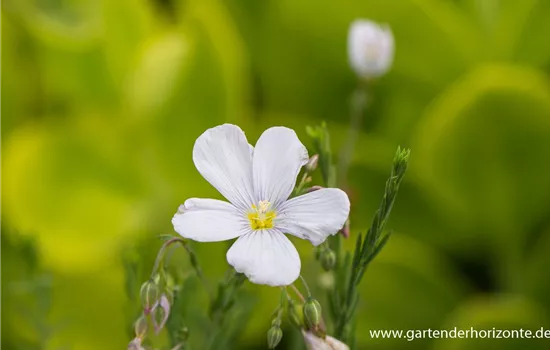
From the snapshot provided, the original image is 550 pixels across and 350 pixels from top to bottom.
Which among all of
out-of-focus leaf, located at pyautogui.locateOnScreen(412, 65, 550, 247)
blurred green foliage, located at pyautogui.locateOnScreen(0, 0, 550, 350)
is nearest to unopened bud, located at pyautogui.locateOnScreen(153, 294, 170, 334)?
blurred green foliage, located at pyautogui.locateOnScreen(0, 0, 550, 350)

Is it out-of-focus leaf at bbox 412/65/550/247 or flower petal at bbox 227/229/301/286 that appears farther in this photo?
out-of-focus leaf at bbox 412/65/550/247

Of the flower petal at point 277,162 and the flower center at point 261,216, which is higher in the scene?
the flower petal at point 277,162

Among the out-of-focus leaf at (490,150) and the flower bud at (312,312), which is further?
the out-of-focus leaf at (490,150)

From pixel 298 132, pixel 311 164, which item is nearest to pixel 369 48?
pixel 298 132

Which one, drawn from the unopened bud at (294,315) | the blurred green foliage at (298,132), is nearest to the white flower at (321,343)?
the unopened bud at (294,315)

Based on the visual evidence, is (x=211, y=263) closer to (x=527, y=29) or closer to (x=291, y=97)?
(x=291, y=97)

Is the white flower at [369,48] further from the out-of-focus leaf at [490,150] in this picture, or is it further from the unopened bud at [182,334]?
the unopened bud at [182,334]

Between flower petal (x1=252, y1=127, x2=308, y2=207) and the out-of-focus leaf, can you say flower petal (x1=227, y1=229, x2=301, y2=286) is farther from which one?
the out-of-focus leaf
